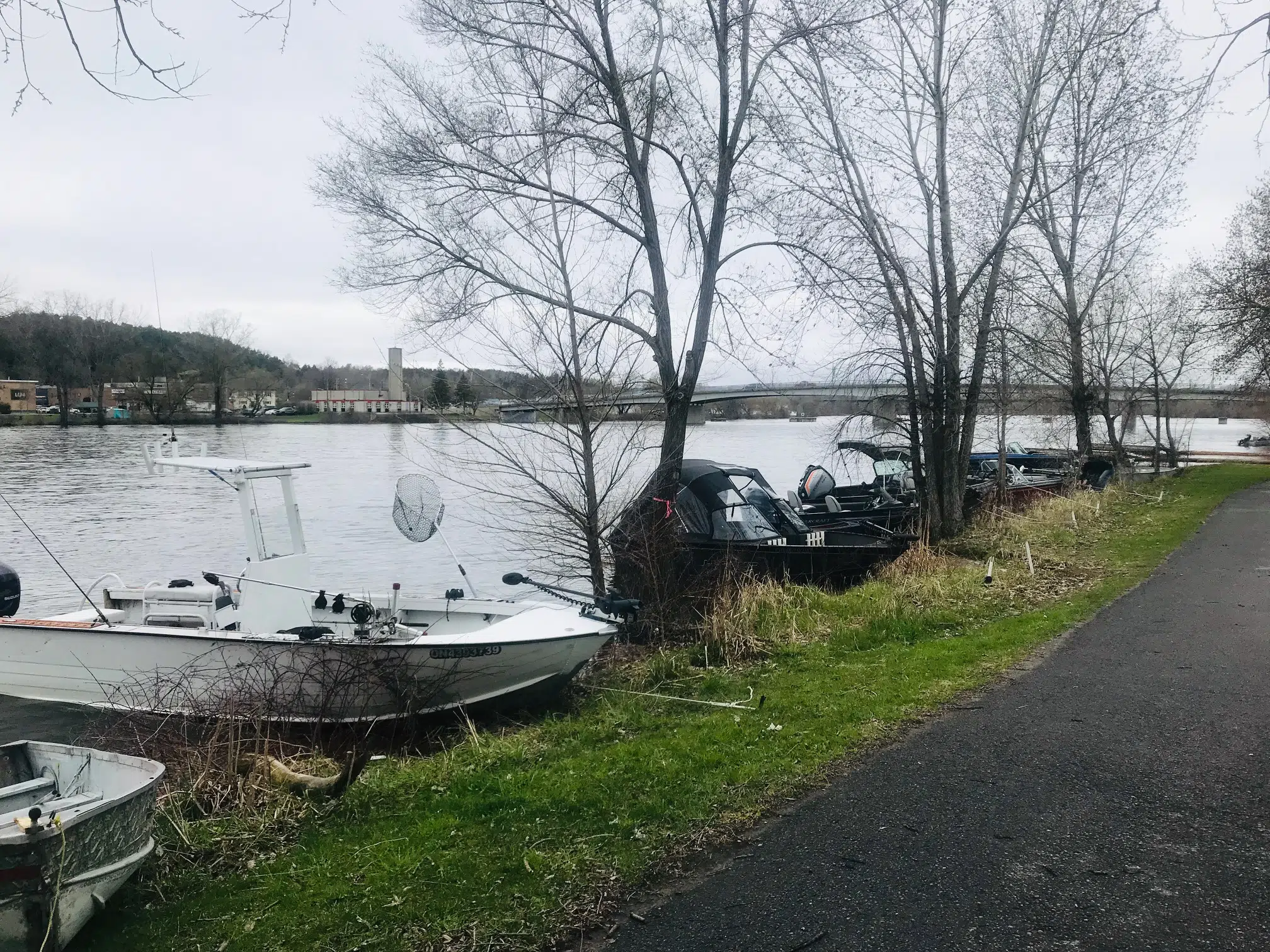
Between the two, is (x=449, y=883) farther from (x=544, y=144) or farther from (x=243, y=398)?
(x=243, y=398)

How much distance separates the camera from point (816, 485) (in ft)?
68.3

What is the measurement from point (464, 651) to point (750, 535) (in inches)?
246

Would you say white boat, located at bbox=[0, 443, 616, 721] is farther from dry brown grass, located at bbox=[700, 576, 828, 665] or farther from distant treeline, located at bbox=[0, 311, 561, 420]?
distant treeline, located at bbox=[0, 311, 561, 420]

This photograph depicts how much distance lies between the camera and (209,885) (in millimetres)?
4754

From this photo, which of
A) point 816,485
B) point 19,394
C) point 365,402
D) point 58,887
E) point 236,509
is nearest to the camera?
point 58,887

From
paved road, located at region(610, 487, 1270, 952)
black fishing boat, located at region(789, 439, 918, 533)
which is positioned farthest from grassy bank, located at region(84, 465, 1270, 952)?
black fishing boat, located at region(789, 439, 918, 533)

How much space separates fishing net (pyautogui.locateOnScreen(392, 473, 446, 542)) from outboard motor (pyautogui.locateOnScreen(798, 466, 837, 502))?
10.6m

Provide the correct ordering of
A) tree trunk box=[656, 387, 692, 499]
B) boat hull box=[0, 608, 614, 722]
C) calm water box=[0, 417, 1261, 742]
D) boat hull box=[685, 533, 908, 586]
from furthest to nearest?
calm water box=[0, 417, 1261, 742] < boat hull box=[685, 533, 908, 586] < tree trunk box=[656, 387, 692, 499] < boat hull box=[0, 608, 614, 722]

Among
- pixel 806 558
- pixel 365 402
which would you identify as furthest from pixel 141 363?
pixel 806 558

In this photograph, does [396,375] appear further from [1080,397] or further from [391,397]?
[1080,397]

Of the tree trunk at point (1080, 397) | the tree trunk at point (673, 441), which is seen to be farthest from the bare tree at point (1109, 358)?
the tree trunk at point (673, 441)

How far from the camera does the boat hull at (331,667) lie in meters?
8.97

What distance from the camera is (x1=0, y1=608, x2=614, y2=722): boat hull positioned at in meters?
8.97

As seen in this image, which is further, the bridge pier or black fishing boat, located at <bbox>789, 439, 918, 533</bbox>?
black fishing boat, located at <bbox>789, 439, 918, 533</bbox>
